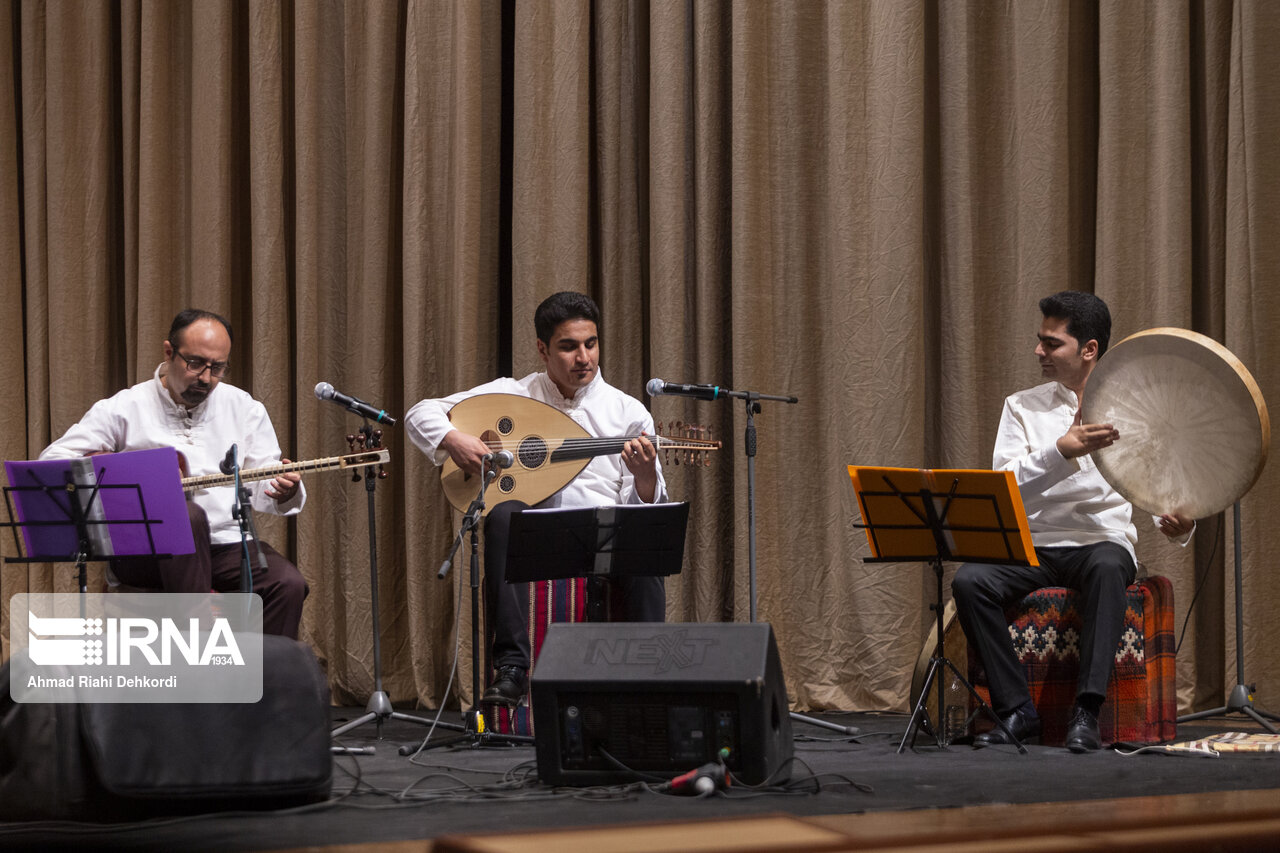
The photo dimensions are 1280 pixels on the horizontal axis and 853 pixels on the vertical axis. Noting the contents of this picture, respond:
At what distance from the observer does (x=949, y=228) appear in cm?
457

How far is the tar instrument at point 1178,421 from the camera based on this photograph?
3363mm

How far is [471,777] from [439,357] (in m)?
2.21

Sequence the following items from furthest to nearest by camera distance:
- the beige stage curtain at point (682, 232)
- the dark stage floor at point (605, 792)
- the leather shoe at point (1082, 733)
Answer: the beige stage curtain at point (682, 232) → the leather shoe at point (1082, 733) → the dark stage floor at point (605, 792)

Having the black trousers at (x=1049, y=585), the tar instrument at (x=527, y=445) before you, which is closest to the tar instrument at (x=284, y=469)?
the tar instrument at (x=527, y=445)

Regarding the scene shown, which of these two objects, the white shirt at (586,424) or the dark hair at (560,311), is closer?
the white shirt at (586,424)

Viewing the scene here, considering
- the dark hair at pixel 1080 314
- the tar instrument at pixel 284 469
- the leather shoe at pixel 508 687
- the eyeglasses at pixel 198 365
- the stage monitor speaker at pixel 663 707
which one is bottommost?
the leather shoe at pixel 508 687

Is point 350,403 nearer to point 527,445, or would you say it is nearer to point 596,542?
point 527,445

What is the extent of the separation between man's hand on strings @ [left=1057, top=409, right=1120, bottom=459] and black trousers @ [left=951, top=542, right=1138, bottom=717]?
29 cm

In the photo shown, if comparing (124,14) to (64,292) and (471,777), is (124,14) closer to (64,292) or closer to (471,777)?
(64,292)

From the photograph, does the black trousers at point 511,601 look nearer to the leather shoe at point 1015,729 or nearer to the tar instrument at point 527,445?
the tar instrument at point 527,445

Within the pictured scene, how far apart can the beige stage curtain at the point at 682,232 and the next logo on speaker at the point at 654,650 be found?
1553 millimetres

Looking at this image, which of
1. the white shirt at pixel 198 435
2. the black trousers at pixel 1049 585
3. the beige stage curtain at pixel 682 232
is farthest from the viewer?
the beige stage curtain at pixel 682 232

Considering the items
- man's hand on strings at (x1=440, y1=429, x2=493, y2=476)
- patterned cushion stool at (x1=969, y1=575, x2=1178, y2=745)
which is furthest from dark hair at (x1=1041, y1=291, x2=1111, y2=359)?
man's hand on strings at (x1=440, y1=429, x2=493, y2=476)

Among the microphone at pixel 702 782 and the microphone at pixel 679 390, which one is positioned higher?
the microphone at pixel 679 390
